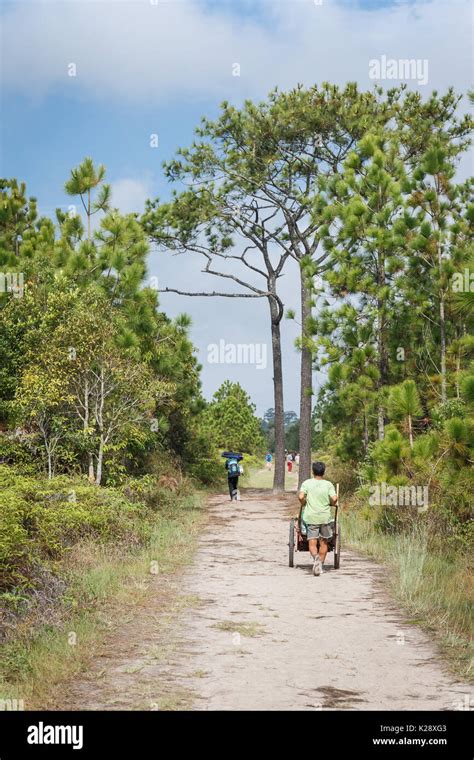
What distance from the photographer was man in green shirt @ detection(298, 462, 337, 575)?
461 inches

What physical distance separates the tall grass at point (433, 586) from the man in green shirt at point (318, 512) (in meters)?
1.00

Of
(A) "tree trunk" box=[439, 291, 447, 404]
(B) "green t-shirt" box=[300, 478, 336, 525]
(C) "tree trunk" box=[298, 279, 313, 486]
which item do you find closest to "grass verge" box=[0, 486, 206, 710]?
(B) "green t-shirt" box=[300, 478, 336, 525]

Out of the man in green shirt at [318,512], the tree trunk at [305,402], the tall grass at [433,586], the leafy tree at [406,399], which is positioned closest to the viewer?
the tall grass at [433,586]

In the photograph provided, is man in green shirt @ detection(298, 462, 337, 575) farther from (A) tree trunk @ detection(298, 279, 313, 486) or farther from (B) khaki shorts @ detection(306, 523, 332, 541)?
(A) tree trunk @ detection(298, 279, 313, 486)

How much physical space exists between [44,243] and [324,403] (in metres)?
8.40

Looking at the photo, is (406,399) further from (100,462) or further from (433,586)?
(100,462)

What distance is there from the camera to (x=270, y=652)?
7539 mm

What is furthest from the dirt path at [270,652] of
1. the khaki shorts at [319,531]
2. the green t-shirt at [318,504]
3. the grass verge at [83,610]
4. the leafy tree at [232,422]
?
the leafy tree at [232,422]

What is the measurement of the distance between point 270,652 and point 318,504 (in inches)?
170

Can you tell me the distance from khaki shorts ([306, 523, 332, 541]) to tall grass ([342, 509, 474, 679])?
102 cm

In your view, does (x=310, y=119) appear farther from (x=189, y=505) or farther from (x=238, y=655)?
(x=238, y=655)

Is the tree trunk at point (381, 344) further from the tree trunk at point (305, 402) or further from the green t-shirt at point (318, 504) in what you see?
the tree trunk at point (305, 402)

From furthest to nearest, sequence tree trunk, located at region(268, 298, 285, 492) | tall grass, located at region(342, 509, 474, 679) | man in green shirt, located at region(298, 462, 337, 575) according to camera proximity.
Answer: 1. tree trunk, located at region(268, 298, 285, 492)
2. man in green shirt, located at region(298, 462, 337, 575)
3. tall grass, located at region(342, 509, 474, 679)

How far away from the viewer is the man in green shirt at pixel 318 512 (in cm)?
1172
